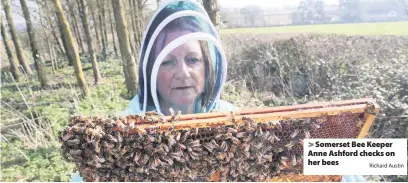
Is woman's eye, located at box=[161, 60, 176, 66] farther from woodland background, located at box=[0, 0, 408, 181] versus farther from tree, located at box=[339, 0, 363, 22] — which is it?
tree, located at box=[339, 0, 363, 22]

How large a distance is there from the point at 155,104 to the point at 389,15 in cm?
142

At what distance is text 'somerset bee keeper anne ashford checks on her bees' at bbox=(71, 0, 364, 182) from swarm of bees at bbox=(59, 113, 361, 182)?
0.36m

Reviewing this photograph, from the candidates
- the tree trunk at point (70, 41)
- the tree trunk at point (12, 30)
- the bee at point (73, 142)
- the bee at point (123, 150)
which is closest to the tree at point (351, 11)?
the bee at point (123, 150)

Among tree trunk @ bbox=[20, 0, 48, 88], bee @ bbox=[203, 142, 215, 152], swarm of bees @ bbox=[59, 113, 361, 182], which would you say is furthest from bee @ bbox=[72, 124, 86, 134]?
tree trunk @ bbox=[20, 0, 48, 88]

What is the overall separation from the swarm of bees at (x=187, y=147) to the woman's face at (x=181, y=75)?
1.16 feet

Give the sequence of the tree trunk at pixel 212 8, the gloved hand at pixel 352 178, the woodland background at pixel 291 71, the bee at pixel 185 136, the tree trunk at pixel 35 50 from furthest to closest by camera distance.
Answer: the tree trunk at pixel 35 50 → the woodland background at pixel 291 71 → the tree trunk at pixel 212 8 → the gloved hand at pixel 352 178 → the bee at pixel 185 136

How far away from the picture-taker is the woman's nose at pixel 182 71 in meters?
1.28

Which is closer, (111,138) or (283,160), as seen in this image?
(111,138)

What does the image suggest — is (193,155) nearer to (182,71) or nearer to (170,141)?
(170,141)

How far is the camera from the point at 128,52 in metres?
2.67

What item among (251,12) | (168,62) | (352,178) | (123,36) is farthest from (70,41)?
(352,178)

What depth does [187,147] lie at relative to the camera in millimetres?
943

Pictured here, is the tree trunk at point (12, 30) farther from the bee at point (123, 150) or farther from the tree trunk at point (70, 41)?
the bee at point (123, 150)

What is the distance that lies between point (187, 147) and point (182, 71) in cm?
43
